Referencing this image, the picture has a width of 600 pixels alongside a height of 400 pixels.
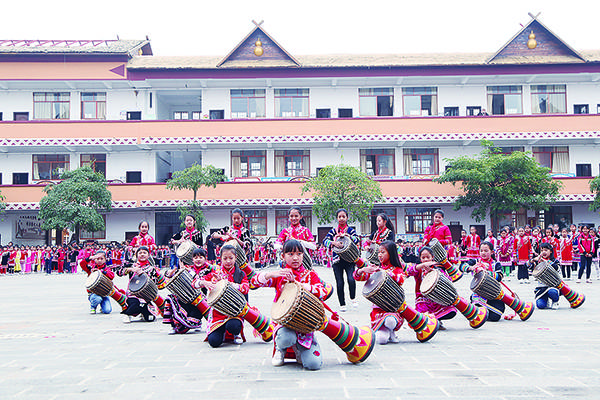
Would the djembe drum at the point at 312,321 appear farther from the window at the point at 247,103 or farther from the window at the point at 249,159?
the window at the point at 247,103

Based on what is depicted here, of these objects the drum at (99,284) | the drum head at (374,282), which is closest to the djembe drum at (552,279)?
the drum head at (374,282)

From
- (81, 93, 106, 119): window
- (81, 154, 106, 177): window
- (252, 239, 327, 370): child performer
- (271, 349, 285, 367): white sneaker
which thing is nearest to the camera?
(252, 239, 327, 370): child performer

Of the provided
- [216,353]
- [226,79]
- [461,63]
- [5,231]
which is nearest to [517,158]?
[461,63]

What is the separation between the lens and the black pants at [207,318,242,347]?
20.7 ft

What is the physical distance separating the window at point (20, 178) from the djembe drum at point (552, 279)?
28.5 meters

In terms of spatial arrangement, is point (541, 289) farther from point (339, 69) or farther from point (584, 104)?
point (584, 104)

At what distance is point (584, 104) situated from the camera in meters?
30.5

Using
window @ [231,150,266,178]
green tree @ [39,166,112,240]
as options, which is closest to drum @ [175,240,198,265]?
green tree @ [39,166,112,240]

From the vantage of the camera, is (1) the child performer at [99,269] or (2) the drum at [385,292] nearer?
(2) the drum at [385,292]

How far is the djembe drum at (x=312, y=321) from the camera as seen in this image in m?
4.83

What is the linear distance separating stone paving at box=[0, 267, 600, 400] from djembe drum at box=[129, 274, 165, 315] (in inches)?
20.6

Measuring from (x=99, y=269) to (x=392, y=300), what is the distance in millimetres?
5793

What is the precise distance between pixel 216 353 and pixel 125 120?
997 inches

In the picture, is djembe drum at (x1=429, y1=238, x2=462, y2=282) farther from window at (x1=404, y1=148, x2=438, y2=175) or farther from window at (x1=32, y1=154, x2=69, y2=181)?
window at (x1=32, y1=154, x2=69, y2=181)
